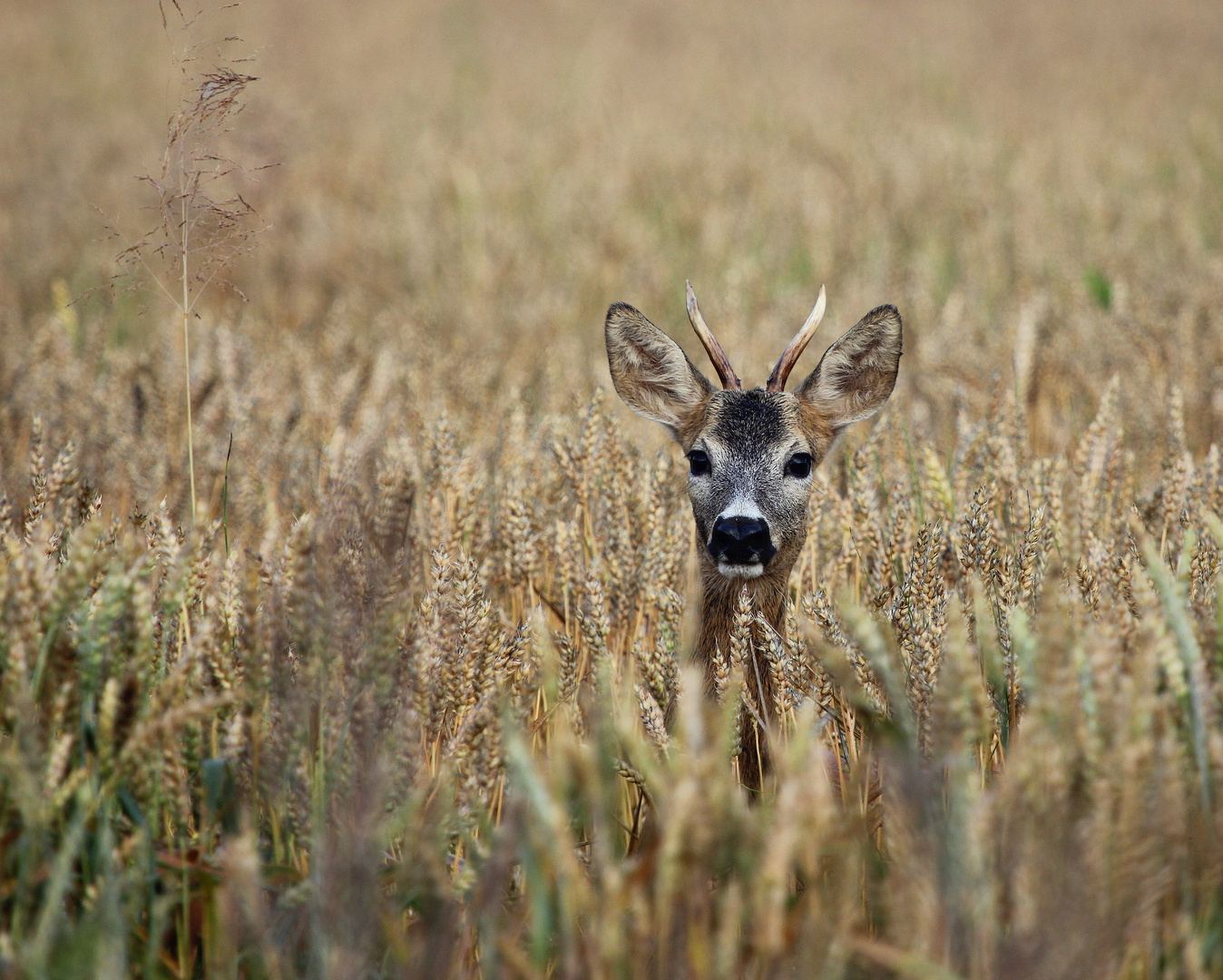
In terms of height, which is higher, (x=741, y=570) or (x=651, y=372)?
(x=651, y=372)

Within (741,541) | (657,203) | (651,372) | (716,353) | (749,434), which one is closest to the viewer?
(741,541)

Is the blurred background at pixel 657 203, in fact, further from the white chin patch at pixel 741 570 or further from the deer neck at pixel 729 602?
the deer neck at pixel 729 602

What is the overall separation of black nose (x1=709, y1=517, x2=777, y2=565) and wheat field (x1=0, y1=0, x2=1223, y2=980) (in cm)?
16

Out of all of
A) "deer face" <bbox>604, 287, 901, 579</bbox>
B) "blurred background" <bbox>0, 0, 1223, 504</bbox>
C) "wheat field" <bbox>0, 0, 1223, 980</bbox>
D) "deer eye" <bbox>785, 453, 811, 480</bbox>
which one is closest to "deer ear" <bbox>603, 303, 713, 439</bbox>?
"deer face" <bbox>604, 287, 901, 579</bbox>

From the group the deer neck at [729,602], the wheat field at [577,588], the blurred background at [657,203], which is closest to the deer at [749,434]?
the deer neck at [729,602]

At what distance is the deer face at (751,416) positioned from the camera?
3629mm

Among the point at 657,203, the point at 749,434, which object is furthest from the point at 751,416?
the point at 657,203

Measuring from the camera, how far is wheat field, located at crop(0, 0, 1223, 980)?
170cm

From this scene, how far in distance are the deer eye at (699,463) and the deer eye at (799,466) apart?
0.87ft

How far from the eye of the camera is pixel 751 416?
13.0 feet

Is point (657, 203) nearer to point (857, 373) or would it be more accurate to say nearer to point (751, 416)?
point (857, 373)

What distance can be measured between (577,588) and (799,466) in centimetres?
87

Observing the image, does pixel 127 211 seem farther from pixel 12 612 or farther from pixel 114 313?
pixel 12 612

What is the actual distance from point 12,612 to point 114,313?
21.3 feet
